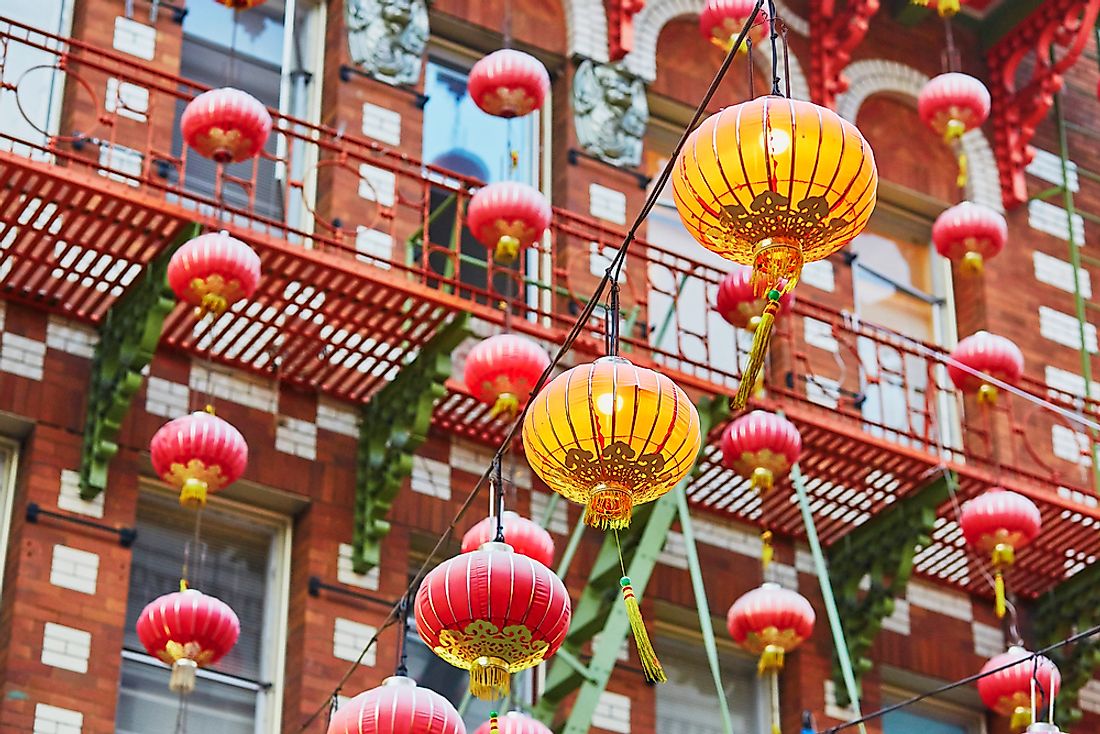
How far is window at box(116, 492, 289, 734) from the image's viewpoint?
1747cm

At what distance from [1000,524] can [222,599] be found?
5.86 m

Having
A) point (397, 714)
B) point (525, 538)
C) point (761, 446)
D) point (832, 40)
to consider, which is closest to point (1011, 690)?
point (761, 446)

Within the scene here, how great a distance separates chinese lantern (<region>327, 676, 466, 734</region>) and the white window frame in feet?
12.4

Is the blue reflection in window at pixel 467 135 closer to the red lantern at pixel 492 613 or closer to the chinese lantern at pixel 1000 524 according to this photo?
the chinese lantern at pixel 1000 524

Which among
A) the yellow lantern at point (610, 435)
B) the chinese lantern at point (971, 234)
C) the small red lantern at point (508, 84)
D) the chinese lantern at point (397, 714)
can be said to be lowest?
the chinese lantern at point (397, 714)

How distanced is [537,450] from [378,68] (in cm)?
864

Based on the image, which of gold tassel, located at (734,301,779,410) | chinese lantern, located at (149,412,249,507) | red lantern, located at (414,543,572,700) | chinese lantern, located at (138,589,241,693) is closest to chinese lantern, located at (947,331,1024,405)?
chinese lantern, located at (149,412,249,507)

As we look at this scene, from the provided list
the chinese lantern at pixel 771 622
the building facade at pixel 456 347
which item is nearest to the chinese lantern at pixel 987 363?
the building facade at pixel 456 347

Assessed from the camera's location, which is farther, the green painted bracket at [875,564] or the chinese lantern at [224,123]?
the green painted bracket at [875,564]

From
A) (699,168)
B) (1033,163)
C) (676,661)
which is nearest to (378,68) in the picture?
(676,661)

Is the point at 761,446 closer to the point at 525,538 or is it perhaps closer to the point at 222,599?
the point at 525,538

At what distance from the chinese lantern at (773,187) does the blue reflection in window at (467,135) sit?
9180 millimetres

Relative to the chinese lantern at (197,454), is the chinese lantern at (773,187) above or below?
below

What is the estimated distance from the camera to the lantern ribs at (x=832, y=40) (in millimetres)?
23141
